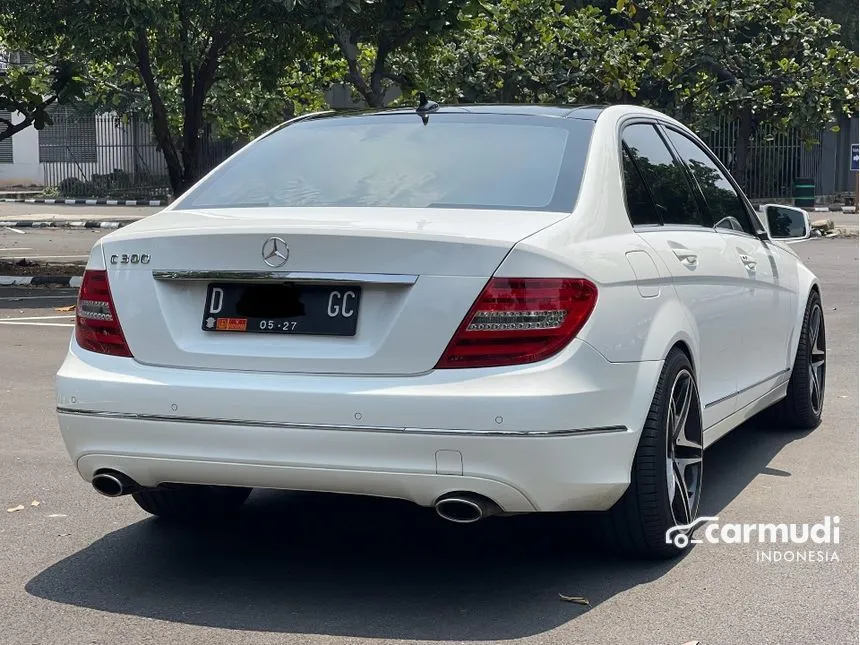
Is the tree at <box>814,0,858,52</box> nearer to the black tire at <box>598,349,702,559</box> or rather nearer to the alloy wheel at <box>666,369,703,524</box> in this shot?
the alloy wheel at <box>666,369,703,524</box>

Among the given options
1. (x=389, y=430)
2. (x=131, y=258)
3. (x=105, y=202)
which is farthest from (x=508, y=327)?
(x=105, y=202)

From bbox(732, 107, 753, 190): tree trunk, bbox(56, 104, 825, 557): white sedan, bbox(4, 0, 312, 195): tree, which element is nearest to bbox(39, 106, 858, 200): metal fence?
bbox(732, 107, 753, 190): tree trunk

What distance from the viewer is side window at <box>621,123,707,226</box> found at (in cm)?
522

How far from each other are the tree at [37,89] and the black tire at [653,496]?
44.8 feet

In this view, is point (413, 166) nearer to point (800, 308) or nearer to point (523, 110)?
point (523, 110)

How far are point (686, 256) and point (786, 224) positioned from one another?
5.85 feet

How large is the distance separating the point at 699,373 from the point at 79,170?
4155cm

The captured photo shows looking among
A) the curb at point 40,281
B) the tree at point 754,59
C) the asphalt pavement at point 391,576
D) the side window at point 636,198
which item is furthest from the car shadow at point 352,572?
the tree at point 754,59

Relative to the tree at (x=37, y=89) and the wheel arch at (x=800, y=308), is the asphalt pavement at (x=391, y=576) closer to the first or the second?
the wheel arch at (x=800, y=308)

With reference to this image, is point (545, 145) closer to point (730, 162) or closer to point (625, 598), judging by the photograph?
point (625, 598)

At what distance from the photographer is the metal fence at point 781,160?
37.5 m

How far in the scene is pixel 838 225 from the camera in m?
30.1

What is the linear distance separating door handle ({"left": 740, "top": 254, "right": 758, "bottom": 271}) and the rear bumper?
164 centimetres

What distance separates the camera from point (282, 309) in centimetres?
428
